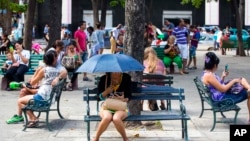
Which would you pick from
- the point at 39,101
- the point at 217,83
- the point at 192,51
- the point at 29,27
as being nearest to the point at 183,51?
the point at 192,51

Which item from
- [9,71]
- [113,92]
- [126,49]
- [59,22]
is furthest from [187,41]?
[113,92]

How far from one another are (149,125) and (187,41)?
11.0 m

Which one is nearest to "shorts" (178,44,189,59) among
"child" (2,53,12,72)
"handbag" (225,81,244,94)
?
"child" (2,53,12,72)

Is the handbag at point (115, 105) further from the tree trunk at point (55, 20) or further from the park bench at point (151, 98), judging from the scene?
the tree trunk at point (55, 20)

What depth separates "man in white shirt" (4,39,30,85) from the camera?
15617 mm

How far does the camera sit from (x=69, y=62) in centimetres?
1619

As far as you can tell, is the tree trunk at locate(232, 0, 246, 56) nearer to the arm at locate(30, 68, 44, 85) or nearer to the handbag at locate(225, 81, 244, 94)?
the handbag at locate(225, 81, 244, 94)

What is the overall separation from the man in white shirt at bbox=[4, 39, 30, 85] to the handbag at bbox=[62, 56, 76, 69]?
99 cm

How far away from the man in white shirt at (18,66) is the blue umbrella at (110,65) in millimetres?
6495

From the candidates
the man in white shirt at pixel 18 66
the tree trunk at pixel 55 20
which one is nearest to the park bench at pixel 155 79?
the man in white shirt at pixel 18 66

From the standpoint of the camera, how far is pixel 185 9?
2434 inches

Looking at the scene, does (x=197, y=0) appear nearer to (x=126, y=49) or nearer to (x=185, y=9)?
(x=126, y=49)

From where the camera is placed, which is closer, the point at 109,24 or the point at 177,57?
the point at 177,57

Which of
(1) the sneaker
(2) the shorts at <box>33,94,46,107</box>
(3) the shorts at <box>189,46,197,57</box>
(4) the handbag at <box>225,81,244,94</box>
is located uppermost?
(3) the shorts at <box>189,46,197,57</box>
